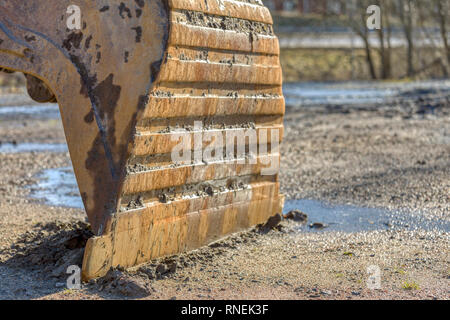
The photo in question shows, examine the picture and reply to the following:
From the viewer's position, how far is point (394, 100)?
15.6 m

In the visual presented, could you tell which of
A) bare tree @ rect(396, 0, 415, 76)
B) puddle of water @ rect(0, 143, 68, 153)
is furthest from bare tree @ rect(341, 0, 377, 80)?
puddle of water @ rect(0, 143, 68, 153)

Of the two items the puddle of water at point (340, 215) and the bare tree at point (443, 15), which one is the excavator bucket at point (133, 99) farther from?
the bare tree at point (443, 15)

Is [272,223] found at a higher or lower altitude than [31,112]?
lower

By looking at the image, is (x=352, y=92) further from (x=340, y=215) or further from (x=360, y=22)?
(x=340, y=215)

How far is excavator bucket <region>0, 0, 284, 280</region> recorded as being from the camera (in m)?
3.90

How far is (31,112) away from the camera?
46.0 ft

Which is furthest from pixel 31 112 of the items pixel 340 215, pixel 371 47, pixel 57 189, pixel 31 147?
pixel 371 47

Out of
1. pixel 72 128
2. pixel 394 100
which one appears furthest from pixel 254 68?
pixel 394 100

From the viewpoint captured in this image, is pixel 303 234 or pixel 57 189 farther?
pixel 57 189

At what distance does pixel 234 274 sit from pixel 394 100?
1231cm

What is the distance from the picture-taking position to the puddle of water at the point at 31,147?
9.48 m

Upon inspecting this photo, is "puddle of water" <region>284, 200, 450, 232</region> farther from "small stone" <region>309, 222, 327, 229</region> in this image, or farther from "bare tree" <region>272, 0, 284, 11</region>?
"bare tree" <region>272, 0, 284, 11</region>

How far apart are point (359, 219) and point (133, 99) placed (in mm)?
2500

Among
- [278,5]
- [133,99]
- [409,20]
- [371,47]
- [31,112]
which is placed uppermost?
[278,5]
